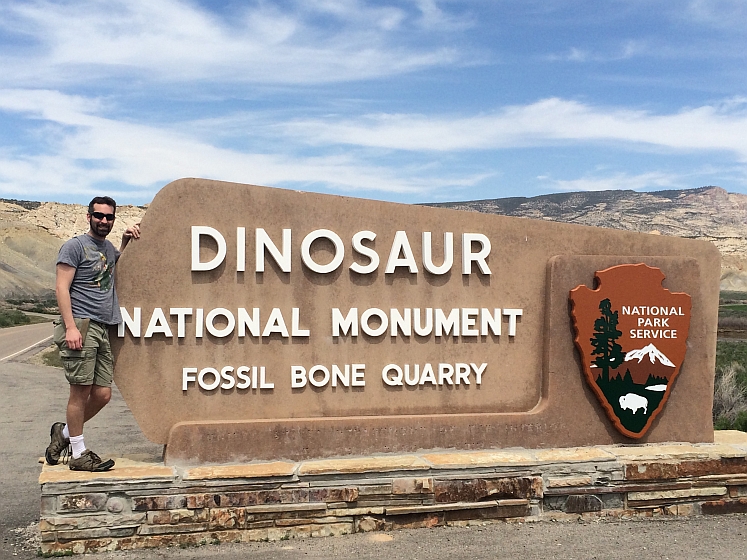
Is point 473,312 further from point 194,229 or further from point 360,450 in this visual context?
point 194,229

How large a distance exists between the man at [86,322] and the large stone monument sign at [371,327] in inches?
5.4

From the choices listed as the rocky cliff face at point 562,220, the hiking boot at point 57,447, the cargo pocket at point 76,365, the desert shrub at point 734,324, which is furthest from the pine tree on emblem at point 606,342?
the rocky cliff face at point 562,220

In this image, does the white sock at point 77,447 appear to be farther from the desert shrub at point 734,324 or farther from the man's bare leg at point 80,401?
the desert shrub at point 734,324

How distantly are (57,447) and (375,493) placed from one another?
217 cm

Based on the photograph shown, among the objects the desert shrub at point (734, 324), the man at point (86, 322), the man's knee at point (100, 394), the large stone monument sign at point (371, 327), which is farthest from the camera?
the desert shrub at point (734, 324)

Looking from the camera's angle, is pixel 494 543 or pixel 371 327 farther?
pixel 371 327

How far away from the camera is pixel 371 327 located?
5301mm

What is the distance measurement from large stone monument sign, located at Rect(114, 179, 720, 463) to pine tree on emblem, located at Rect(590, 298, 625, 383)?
12 centimetres

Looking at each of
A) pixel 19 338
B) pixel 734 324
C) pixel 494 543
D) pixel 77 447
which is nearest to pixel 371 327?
pixel 494 543

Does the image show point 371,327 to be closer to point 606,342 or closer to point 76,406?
point 606,342

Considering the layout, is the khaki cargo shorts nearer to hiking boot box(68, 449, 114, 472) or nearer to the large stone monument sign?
the large stone monument sign

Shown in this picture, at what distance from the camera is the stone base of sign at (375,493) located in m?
4.51

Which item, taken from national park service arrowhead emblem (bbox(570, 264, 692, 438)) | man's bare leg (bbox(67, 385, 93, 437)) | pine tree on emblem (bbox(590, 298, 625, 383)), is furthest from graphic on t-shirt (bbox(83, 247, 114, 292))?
pine tree on emblem (bbox(590, 298, 625, 383))

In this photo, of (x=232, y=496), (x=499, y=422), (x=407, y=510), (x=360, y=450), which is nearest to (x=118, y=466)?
(x=232, y=496)
